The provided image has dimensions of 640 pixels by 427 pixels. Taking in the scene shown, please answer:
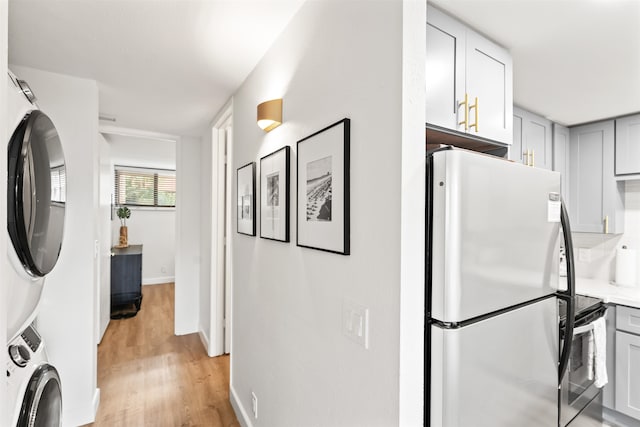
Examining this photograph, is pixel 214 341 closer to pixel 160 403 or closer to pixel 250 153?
pixel 160 403

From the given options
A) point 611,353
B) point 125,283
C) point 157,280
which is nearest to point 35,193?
A: point 611,353

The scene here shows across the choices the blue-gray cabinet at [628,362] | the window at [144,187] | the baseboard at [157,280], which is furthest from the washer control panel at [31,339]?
the window at [144,187]

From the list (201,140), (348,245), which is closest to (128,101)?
(201,140)

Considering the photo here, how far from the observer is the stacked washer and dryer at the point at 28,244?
3.27 feet

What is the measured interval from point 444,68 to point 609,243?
2.63 m

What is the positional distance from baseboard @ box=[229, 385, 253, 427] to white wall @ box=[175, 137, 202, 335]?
1.53 metres

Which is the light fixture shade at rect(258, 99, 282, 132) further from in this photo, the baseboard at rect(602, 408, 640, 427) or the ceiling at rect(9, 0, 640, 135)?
the baseboard at rect(602, 408, 640, 427)

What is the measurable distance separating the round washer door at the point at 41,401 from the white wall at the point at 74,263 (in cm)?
90

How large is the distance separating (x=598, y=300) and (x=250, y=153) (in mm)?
2382

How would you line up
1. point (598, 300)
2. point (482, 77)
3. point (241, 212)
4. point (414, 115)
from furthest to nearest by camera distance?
point (241, 212) < point (598, 300) < point (482, 77) < point (414, 115)

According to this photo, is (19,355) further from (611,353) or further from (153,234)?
(153,234)

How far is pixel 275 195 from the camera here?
1.67 metres

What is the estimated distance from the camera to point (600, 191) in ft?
8.78

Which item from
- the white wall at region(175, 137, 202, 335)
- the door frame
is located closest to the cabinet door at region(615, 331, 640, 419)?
the door frame
